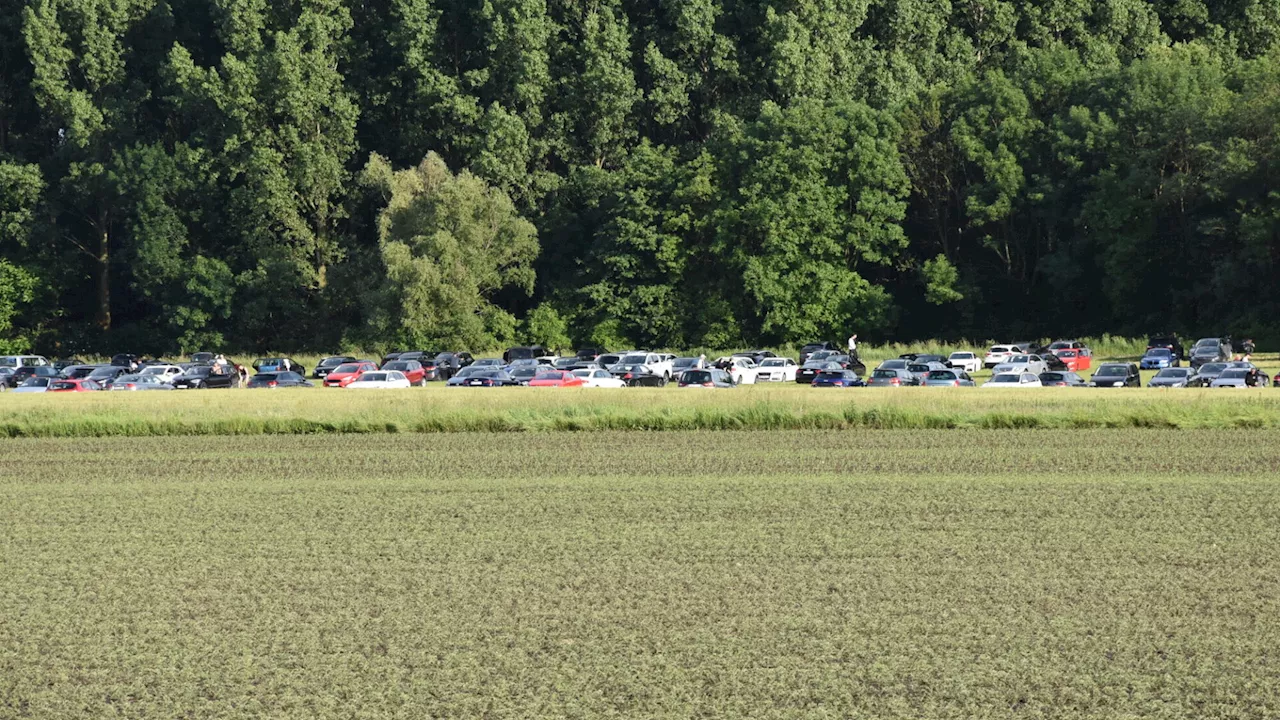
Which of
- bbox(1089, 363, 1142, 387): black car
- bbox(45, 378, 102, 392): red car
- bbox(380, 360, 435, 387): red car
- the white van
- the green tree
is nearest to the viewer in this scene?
bbox(1089, 363, 1142, 387): black car

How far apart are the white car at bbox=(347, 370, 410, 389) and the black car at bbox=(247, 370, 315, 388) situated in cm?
432

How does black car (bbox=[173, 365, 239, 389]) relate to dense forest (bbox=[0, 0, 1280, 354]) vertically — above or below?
below

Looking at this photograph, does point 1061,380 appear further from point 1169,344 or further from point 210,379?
point 210,379

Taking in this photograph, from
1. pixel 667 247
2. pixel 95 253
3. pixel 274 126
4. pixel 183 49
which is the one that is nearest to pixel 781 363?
pixel 667 247

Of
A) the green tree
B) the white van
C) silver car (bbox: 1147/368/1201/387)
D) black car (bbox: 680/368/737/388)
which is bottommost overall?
silver car (bbox: 1147/368/1201/387)

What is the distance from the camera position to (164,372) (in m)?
68.2

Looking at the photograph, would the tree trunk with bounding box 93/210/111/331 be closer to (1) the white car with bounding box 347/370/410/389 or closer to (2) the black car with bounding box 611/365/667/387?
(1) the white car with bounding box 347/370/410/389

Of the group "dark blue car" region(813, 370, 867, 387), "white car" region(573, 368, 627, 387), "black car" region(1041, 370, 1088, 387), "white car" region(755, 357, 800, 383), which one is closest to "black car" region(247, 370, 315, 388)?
"white car" region(573, 368, 627, 387)

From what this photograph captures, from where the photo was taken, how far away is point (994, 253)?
95.0 meters

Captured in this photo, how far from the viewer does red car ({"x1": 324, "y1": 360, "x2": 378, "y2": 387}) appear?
6625 cm

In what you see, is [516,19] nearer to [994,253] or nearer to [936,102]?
[936,102]

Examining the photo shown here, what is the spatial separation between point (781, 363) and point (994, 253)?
92.3 feet

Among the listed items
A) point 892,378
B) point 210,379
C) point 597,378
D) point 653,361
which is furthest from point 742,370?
point 210,379

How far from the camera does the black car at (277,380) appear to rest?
219 feet
